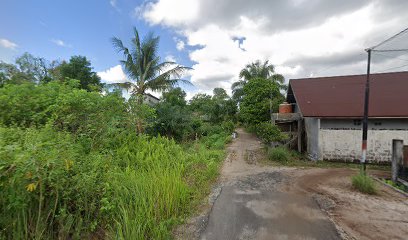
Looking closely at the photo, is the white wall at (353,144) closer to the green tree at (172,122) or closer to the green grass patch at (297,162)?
the green grass patch at (297,162)

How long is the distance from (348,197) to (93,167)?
6.10m

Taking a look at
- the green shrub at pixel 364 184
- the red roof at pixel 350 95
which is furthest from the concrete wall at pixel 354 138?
the green shrub at pixel 364 184

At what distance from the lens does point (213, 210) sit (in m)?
4.59

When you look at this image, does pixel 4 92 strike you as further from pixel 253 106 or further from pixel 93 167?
pixel 253 106

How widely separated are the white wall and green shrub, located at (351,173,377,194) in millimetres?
4194

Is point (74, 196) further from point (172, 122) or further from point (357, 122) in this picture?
point (172, 122)

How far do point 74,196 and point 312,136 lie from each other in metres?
10.8

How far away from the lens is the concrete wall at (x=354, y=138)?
30.3ft

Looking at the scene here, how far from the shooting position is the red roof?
950 centimetres

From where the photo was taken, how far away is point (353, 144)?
31.8 feet

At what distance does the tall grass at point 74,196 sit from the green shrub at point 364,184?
15.1 feet

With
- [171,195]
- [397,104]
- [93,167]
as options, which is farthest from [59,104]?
[397,104]

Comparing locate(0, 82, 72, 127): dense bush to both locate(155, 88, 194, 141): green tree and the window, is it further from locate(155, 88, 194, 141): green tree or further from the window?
the window

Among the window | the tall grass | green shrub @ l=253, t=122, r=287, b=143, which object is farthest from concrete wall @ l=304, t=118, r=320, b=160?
the tall grass
